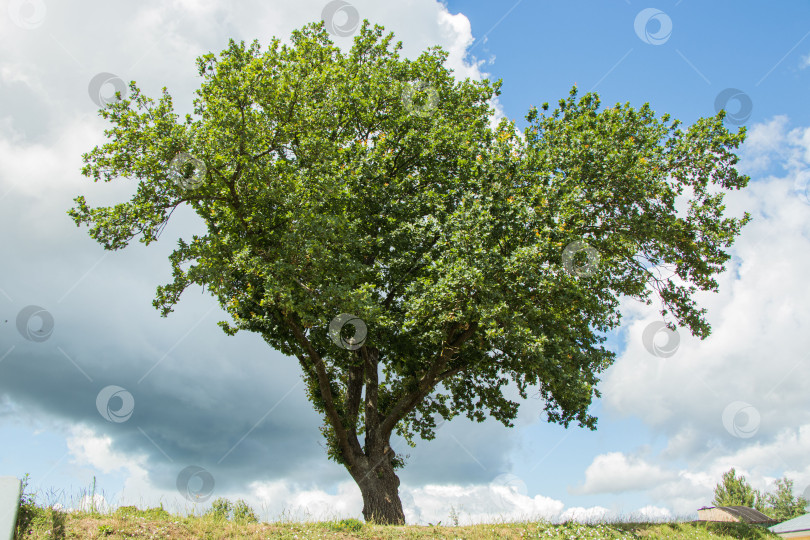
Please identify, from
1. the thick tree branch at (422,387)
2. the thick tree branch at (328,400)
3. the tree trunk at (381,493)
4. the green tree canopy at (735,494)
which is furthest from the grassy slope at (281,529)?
the green tree canopy at (735,494)

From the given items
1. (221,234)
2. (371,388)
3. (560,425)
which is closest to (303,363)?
(371,388)

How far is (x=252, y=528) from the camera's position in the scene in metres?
12.9

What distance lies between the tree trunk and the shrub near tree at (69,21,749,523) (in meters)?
0.07

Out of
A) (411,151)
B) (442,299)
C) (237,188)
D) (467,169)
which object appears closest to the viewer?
(442,299)

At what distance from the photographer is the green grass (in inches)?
437

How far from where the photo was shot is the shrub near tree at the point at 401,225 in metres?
16.4

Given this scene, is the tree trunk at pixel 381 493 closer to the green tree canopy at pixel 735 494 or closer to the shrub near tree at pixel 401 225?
the shrub near tree at pixel 401 225

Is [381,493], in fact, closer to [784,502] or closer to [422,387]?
[422,387]

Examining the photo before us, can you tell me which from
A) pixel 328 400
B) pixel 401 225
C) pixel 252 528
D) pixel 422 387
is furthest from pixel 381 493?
pixel 401 225

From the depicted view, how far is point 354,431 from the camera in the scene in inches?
782

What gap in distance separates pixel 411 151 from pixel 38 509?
15.8 m

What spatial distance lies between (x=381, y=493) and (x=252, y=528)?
6257 millimetres

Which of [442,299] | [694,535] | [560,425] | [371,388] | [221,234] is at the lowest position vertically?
[694,535]

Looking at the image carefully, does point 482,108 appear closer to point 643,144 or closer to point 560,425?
point 643,144
